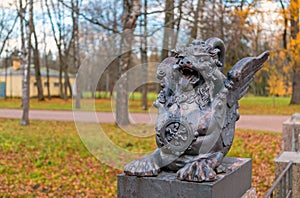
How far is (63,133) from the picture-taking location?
14336 mm

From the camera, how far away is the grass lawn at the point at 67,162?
25.4 feet

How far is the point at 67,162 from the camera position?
9.68 meters

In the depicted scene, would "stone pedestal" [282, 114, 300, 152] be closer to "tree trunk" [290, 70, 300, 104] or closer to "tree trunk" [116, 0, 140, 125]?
"tree trunk" [116, 0, 140, 125]

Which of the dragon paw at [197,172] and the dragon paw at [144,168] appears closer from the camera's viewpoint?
the dragon paw at [197,172]

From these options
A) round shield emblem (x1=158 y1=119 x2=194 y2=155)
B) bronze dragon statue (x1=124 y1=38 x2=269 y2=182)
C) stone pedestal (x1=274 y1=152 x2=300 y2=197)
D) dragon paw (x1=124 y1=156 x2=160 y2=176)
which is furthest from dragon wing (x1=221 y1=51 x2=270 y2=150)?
stone pedestal (x1=274 y1=152 x2=300 y2=197)

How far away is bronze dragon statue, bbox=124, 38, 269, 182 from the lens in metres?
2.90

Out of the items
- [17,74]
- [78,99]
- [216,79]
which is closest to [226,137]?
[216,79]

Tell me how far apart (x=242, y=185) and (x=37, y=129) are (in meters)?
13.0

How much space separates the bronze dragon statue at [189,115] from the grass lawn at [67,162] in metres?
4.69

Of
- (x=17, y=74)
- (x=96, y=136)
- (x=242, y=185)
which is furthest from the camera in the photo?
(x=17, y=74)

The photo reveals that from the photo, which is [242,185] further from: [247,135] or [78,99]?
[247,135]

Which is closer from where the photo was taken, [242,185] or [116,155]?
[242,185]

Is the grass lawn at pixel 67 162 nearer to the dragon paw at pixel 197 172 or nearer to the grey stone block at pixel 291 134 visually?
the grey stone block at pixel 291 134

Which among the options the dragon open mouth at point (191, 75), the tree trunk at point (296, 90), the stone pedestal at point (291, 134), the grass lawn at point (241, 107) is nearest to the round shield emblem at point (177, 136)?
the dragon open mouth at point (191, 75)
